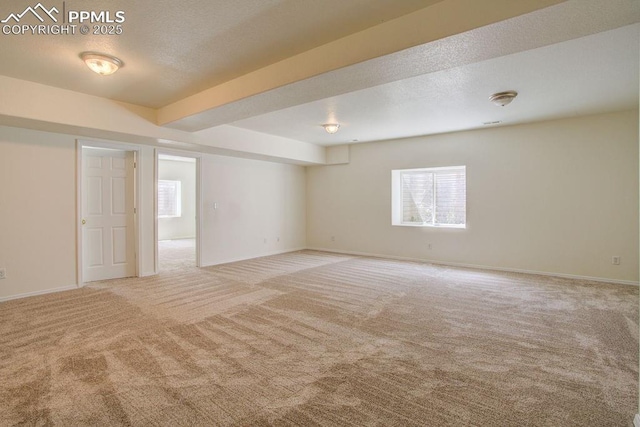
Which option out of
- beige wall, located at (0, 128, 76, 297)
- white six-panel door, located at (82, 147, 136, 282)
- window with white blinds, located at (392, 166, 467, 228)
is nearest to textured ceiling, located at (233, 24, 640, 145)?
window with white blinds, located at (392, 166, 467, 228)

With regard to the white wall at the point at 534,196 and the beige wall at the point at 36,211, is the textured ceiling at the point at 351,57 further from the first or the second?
the beige wall at the point at 36,211

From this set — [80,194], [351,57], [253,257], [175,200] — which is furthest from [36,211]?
[175,200]

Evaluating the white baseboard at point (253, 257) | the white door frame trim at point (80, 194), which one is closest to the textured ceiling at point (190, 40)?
the white door frame trim at point (80, 194)

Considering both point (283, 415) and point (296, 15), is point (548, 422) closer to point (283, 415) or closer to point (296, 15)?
point (283, 415)

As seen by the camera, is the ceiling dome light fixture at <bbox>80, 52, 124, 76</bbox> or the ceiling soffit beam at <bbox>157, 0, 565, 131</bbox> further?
the ceiling dome light fixture at <bbox>80, 52, 124, 76</bbox>

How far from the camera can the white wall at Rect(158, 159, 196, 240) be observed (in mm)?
10305

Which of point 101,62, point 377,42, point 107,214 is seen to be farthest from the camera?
point 107,214

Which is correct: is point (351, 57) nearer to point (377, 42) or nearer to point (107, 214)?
point (377, 42)

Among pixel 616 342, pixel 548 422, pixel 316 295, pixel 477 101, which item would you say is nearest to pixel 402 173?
pixel 477 101

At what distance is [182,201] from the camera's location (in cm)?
1068

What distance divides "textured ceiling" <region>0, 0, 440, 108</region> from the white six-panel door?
1.54 m

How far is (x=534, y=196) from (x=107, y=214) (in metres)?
6.96

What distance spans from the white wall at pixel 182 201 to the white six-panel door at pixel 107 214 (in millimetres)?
5300

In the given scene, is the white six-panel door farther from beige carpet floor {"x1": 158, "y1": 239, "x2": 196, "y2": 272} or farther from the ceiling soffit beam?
the ceiling soffit beam
